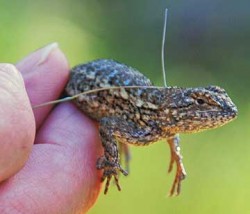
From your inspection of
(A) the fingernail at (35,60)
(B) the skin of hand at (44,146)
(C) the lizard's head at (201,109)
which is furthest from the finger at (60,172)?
(C) the lizard's head at (201,109)

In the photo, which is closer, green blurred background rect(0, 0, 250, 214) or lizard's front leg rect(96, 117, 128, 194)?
lizard's front leg rect(96, 117, 128, 194)

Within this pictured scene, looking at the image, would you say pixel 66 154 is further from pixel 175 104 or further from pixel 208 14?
pixel 208 14

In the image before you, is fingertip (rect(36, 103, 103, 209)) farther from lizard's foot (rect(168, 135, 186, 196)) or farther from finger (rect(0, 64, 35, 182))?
lizard's foot (rect(168, 135, 186, 196))

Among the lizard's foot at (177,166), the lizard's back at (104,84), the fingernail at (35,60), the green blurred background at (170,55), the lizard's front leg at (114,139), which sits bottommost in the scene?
the green blurred background at (170,55)

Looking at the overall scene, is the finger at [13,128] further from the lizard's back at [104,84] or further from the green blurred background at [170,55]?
the green blurred background at [170,55]

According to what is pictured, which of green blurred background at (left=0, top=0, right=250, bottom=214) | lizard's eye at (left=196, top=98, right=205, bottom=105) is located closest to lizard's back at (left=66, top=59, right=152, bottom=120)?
lizard's eye at (left=196, top=98, right=205, bottom=105)
